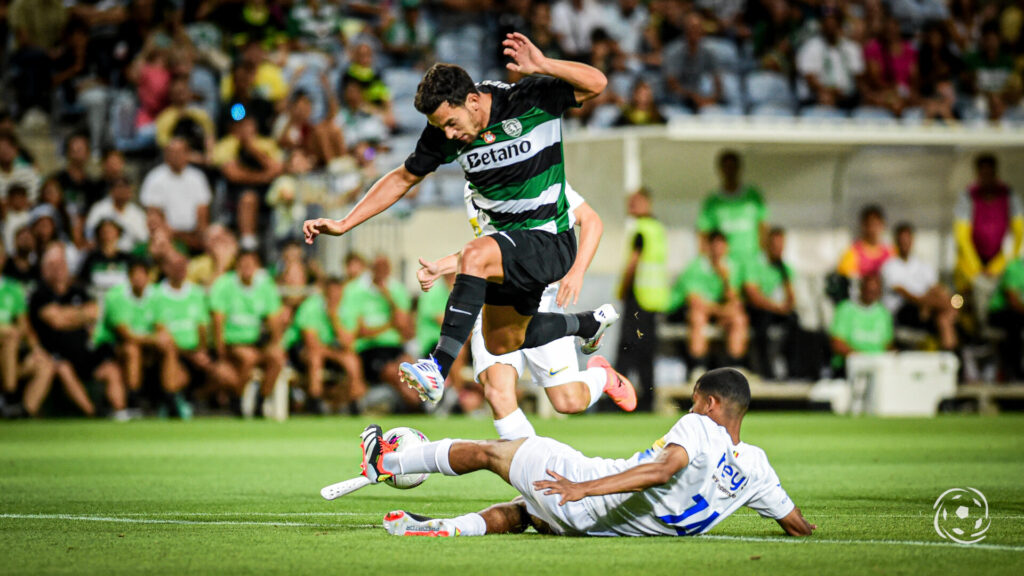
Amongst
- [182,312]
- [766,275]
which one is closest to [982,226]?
[766,275]

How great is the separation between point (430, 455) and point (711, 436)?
4.55ft

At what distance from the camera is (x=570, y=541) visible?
617 centimetres

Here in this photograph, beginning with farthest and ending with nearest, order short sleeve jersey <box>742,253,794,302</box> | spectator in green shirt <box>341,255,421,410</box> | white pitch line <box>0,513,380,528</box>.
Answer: short sleeve jersey <box>742,253,794,302</box>, spectator in green shirt <box>341,255,421,410</box>, white pitch line <box>0,513,380,528</box>

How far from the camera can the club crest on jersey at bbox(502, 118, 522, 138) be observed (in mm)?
7375

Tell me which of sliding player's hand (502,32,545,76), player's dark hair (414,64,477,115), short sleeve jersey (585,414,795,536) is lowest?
short sleeve jersey (585,414,795,536)

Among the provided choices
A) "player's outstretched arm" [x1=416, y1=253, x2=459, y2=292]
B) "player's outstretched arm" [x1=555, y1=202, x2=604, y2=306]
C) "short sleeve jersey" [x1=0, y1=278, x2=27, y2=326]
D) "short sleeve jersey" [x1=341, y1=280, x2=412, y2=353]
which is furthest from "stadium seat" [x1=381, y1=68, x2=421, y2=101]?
"player's outstretched arm" [x1=416, y1=253, x2=459, y2=292]

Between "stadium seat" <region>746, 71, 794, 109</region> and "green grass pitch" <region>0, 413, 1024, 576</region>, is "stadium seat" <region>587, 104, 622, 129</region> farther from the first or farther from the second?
"green grass pitch" <region>0, 413, 1024, 576</region>

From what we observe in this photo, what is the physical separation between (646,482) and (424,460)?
1.28m

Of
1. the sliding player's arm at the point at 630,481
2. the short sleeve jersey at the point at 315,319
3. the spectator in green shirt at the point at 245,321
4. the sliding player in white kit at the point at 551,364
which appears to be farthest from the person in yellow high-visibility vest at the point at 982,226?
the sliding player's arm at the point at 630,481

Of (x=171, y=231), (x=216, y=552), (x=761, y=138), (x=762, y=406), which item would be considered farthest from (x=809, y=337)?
(x=216, y=552)

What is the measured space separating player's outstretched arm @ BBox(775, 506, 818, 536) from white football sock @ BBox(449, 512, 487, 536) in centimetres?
133

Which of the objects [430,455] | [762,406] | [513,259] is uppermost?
[513,259]

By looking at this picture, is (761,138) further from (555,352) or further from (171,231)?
(555,352)

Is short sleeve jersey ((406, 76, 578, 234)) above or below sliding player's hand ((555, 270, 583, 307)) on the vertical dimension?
above
